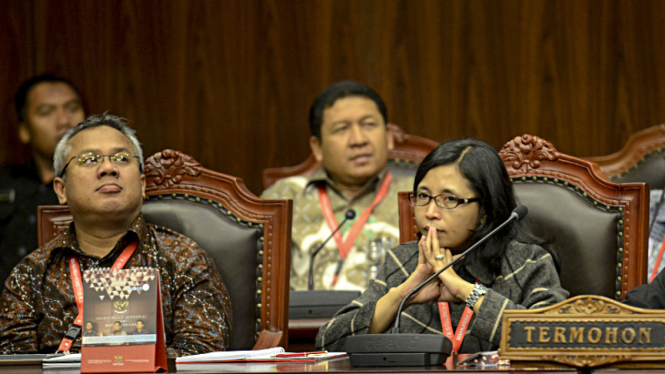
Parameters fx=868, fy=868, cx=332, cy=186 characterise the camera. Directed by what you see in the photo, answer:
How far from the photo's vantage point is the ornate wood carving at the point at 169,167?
2.45 m

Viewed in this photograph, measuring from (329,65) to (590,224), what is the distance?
93.1 inches

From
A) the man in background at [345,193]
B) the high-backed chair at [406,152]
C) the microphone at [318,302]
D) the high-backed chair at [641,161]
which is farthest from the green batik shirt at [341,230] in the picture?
the high-backed chair at [641,161]

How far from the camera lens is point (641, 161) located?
3330mm

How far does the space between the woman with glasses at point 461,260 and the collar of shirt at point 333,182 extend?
1.38m

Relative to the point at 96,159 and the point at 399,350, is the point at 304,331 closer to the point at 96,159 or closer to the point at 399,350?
the point at 96,159

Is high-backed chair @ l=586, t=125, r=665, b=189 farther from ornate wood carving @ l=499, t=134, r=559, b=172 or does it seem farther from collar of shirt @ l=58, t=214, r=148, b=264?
collar of shirt @ l=58, t=214, r=148, b=264

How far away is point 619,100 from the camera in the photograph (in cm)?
418

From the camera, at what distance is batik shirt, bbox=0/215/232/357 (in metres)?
2.11

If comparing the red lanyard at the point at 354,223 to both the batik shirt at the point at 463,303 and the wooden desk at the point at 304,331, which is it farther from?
the batik shirt at the point at 463,303

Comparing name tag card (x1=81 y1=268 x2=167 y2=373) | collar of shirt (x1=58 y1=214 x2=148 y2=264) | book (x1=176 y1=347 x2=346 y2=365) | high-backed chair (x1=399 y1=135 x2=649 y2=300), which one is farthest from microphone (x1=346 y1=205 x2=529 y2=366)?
collar of shirt (x1=58 y1=214 x2=148 y2=264)

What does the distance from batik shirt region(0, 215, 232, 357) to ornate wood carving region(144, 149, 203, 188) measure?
18 cm

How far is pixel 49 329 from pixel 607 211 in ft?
4.71

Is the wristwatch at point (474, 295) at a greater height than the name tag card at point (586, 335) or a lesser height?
greater

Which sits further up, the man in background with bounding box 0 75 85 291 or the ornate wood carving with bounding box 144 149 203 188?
the man in background with bounding box 0 75 85 291
